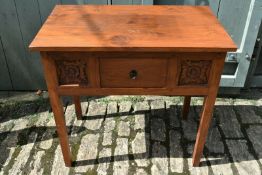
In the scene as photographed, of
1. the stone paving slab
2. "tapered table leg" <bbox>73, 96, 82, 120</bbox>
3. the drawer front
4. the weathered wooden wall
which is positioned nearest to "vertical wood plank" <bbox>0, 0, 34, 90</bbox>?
the weathered wooden wall

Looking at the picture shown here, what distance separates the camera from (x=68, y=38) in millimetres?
1511

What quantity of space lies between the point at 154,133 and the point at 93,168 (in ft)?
1.85

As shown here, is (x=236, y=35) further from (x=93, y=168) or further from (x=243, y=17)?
(x=93, y=168)

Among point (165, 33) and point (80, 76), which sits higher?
point (165, 33)

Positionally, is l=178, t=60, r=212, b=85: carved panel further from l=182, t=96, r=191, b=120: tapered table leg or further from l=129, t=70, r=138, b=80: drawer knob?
l=182, t=96, r=191, b=120: tapered table leg

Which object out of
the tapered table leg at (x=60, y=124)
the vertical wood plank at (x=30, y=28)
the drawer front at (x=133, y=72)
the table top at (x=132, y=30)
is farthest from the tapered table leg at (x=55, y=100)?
the vertical wood plank at (x=30, y=28)

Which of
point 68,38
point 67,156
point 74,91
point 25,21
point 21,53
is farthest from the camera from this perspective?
point 21,53

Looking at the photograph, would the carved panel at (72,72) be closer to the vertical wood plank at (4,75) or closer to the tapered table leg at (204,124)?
the tapered table leg at (204,124)

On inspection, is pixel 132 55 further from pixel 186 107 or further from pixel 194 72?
pixel 186 107

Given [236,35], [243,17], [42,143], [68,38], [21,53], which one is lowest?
Answer: [42,143]

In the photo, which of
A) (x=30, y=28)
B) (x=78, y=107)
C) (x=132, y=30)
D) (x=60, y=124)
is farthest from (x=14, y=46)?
(x=132, y=30)

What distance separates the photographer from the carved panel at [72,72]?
5.04ft

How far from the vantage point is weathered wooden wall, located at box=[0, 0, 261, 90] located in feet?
7.47

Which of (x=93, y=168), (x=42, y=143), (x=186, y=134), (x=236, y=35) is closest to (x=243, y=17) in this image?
(x=236, y=35)
